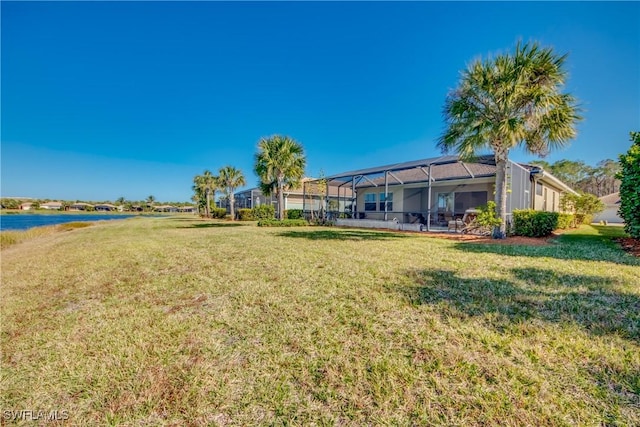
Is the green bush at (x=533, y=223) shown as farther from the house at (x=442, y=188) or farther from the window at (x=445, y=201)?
the window at (x=445, y=201)

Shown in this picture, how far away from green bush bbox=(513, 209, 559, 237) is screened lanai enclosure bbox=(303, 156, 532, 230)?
3.14 meters

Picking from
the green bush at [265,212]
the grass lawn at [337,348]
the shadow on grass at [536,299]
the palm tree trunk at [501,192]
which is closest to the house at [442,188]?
the palm tree trunk at [501,192]

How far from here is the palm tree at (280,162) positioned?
59.6ft

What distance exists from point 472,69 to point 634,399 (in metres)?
9.93

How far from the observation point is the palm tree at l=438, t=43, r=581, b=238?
829 cm

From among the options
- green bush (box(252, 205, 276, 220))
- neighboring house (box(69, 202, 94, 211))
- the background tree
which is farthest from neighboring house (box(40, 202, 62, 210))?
the background tree

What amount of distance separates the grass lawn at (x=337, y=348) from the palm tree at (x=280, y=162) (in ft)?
46.0

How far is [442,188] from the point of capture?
60.2 ft

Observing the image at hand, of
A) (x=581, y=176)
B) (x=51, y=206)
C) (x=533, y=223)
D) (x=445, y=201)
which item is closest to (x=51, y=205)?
(x=51, y=206)

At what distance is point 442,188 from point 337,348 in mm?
18172

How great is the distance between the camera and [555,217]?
33.4ft

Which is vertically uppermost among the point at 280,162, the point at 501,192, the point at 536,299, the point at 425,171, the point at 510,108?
the point at 510,108

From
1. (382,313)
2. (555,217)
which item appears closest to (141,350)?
(382,313)

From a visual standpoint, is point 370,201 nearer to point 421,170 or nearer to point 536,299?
point 421,170
